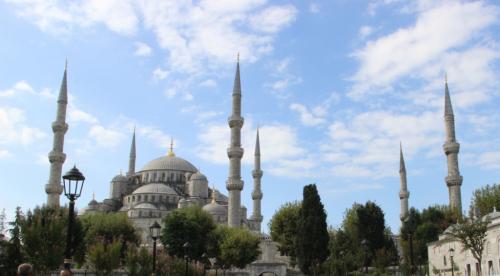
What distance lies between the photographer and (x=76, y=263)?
125 feet

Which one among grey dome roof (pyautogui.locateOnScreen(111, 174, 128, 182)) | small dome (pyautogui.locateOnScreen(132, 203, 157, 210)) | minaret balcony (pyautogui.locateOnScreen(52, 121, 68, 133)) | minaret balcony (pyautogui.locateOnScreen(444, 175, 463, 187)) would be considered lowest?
small dome (pyautogui.locateOnScreen(132, 203, 157, 210))

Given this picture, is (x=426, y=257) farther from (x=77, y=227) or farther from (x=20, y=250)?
(x=20, y=250)

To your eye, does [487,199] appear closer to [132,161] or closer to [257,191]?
[257,191]

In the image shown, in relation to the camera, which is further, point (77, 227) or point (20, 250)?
point (77, 227)

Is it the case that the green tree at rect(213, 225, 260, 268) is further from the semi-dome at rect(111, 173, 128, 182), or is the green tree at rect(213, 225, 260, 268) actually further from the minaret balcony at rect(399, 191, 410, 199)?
the semi-dome at rect(111, 173, 128, 182)

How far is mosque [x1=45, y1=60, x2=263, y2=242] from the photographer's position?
46875 millimetres

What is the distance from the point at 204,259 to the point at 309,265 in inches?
375

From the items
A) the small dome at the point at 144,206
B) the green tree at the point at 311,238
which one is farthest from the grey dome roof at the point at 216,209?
the green tree at the point at 311,238

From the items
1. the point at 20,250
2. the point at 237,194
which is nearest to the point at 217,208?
the point at 237,194

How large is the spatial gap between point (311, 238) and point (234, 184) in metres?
10.8

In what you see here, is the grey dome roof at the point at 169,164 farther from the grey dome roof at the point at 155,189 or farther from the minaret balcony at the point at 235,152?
the minaret balcony at the point at 235,152

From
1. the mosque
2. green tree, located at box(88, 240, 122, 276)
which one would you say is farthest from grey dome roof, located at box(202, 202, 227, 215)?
green tree, located at box(88, 240, 122, 276)

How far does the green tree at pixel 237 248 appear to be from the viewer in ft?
134

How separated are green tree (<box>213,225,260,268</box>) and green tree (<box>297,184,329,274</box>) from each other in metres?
4.67
